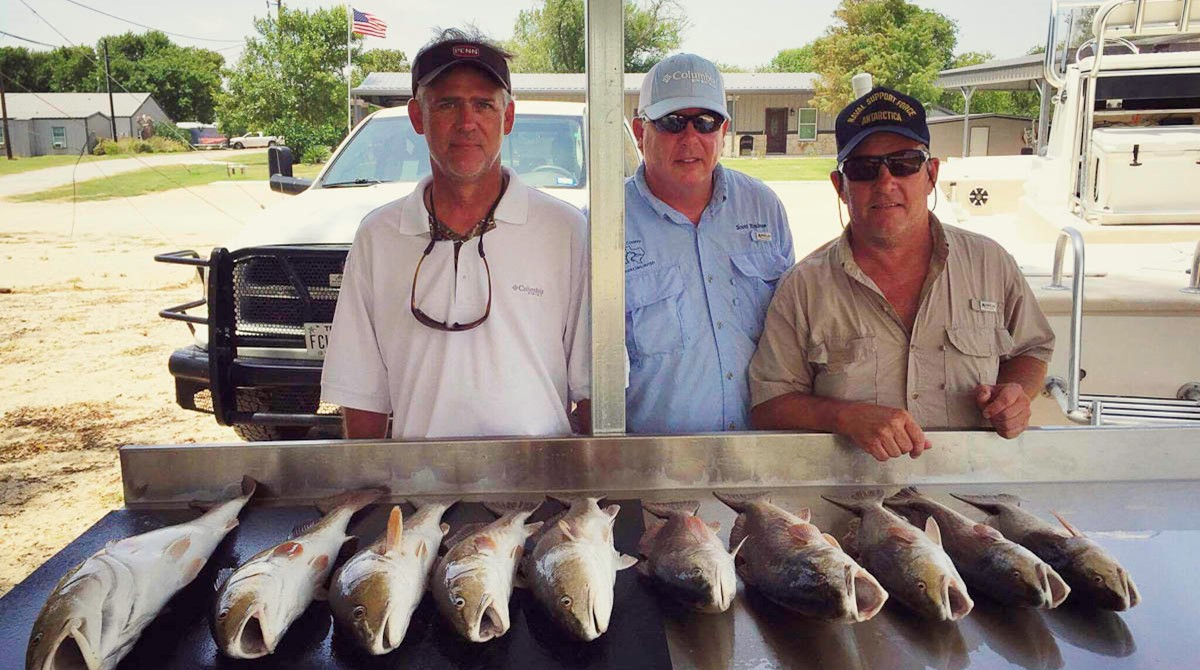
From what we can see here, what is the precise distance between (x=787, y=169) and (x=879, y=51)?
35.1 ft

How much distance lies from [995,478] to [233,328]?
4602 millimetres

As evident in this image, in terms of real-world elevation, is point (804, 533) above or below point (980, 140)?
below

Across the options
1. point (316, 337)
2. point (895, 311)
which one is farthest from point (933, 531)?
point (316, 337)

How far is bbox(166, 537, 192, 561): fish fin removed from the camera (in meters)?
Answer: 1.99

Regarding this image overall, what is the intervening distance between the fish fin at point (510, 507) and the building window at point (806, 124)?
166 ft

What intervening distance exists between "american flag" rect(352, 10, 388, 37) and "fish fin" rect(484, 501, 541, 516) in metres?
15.1

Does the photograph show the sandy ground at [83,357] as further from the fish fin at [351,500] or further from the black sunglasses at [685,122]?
the black sunglasses at [685,122]

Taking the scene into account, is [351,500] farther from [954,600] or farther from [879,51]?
[879,51]

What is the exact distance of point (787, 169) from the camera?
37.6m

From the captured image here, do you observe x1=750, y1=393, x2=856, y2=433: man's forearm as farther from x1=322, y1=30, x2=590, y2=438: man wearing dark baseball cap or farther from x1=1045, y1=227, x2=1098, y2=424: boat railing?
x1=1045, y1=227, x2=1098, y2=424: boat railing

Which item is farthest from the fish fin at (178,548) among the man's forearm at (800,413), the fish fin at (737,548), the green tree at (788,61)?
the green tree at (788,61)

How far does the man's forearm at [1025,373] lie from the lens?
298 centimetres

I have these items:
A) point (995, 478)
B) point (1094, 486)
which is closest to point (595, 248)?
point (995, 478)

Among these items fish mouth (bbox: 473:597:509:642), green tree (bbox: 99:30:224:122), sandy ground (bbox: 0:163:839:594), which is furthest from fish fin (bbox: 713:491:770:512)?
green tree (bbox: 99:30:224:122)
